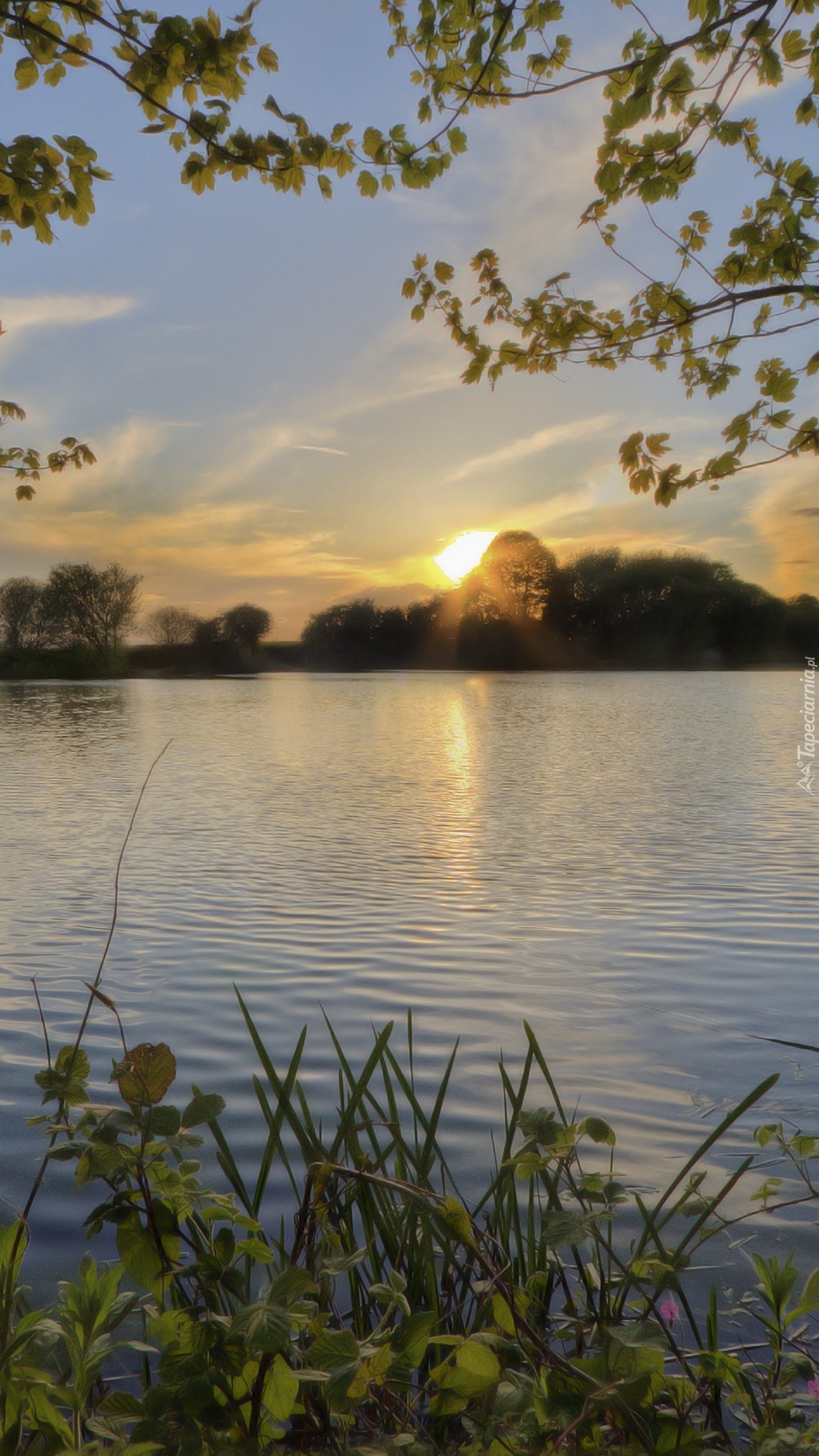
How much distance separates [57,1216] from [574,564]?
9122 centimetres

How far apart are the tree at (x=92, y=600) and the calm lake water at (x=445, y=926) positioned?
2451 inches

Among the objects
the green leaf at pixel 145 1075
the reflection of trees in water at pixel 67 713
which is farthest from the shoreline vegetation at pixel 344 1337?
the reflection of trees in water at pixel 67 713

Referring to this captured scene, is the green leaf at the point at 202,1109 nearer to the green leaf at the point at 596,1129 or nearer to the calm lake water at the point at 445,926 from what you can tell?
the green leaf at the point at 596,1129

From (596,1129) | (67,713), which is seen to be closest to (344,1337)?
(596,1129)

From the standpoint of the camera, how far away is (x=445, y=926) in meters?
6.89

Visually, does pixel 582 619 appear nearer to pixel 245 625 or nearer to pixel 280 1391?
pixel 245 625

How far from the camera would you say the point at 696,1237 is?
9.52 feet

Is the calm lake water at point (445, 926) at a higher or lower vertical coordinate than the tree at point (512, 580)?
lower

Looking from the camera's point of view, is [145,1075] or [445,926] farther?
[445,926]

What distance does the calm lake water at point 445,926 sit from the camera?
424cm

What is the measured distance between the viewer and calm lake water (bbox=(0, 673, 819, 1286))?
4242 mm

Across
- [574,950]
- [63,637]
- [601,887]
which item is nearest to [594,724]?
[601,887]

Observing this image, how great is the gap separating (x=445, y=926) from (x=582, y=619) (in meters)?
86.9

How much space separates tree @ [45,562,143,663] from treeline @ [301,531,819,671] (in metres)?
20.1
